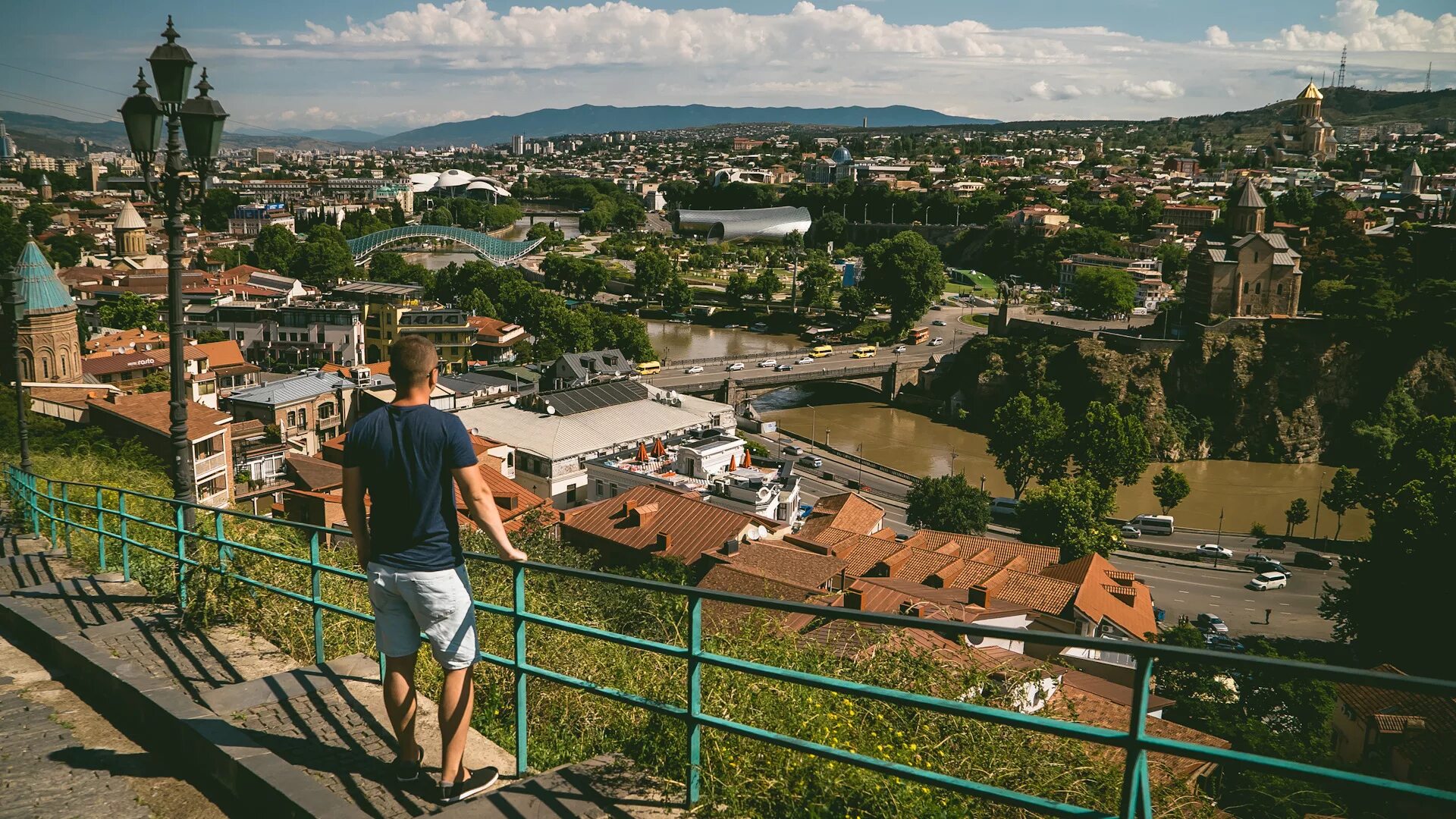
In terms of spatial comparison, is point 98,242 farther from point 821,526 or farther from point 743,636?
point 743,636

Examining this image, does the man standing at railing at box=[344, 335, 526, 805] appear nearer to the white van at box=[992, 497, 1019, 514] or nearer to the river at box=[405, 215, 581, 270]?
the white van at box=[992, 497, 1019, 514]

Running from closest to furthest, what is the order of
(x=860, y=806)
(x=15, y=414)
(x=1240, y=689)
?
(x=860, y=806) < (x=1240, y=689) < (x=15, y=414)

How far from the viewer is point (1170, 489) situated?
23828 millimetres

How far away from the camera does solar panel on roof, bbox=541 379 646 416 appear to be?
76.3ft

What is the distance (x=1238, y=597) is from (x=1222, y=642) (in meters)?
3.79

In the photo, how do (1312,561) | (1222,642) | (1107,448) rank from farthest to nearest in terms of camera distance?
(1107,448) → (1312,561) → (1222,642)

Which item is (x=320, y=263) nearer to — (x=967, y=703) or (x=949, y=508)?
(x=949, y=508)

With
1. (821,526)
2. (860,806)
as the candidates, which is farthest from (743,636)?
(821,526)

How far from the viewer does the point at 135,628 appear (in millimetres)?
3424

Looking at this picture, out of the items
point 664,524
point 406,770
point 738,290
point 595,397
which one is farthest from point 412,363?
point 738,290

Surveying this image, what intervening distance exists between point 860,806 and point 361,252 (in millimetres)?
59247

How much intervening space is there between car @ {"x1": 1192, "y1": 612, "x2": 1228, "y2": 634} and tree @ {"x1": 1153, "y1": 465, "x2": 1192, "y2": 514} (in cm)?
727

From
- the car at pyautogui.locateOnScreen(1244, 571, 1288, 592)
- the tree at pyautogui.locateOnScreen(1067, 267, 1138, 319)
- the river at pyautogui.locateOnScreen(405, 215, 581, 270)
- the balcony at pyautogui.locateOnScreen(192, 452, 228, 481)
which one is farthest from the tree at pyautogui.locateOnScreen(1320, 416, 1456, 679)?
the river at pyautogui.locateOnScreen(405, 215, 581, 270)

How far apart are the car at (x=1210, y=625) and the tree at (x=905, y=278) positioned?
26887 millimetres
